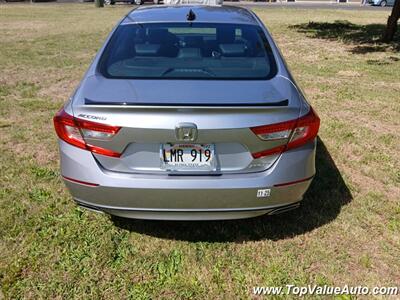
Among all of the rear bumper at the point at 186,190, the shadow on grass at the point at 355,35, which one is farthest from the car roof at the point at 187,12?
the shadow on grass at the point at 355,35

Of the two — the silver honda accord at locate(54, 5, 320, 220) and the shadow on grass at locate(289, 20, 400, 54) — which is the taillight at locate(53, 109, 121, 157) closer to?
the silver honda accord at locate(54, 5, 320, 220)

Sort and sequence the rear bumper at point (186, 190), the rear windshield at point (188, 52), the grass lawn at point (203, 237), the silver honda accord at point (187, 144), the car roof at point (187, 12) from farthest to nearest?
the car roof at point (187, 12) < the rear windshield at point (188, 52) < the grass lawn at point (203, 237) < the rear bumper at point (186, 190) < the silver honda accord at point (187, 144)

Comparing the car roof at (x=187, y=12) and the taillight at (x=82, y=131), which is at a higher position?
the car roof at (x=187, y=12)

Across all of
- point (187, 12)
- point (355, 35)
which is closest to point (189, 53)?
point (187, 12)

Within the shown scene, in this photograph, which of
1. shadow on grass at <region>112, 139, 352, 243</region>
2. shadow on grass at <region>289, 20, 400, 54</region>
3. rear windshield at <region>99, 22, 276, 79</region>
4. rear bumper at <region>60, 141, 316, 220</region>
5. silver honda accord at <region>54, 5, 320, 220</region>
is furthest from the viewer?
shadow on grass at <region>289, 20, 400, 54</region>

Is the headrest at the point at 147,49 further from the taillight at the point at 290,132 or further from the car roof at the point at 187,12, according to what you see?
the taillight at the point at 290,132

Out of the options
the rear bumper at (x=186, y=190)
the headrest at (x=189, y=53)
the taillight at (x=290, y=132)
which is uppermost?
the headrest at (x=189, y=53)

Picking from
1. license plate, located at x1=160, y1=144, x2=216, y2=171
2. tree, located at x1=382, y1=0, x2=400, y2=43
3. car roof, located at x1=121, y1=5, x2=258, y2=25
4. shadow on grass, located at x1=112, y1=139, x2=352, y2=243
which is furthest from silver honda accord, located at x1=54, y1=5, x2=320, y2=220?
tree, located at x1=382, y1=0, x2=400, y2=43

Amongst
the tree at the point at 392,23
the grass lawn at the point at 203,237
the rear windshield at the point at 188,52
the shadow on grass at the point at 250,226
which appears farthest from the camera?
the tree at the point at 392,23

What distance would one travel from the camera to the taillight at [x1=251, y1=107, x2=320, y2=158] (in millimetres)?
2367

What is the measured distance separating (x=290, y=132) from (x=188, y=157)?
2.11ft

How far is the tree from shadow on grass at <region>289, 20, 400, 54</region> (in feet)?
0.58

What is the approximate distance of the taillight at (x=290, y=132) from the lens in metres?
2.37

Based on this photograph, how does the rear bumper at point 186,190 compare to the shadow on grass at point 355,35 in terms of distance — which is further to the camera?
the shadow on grass at point 355,35
